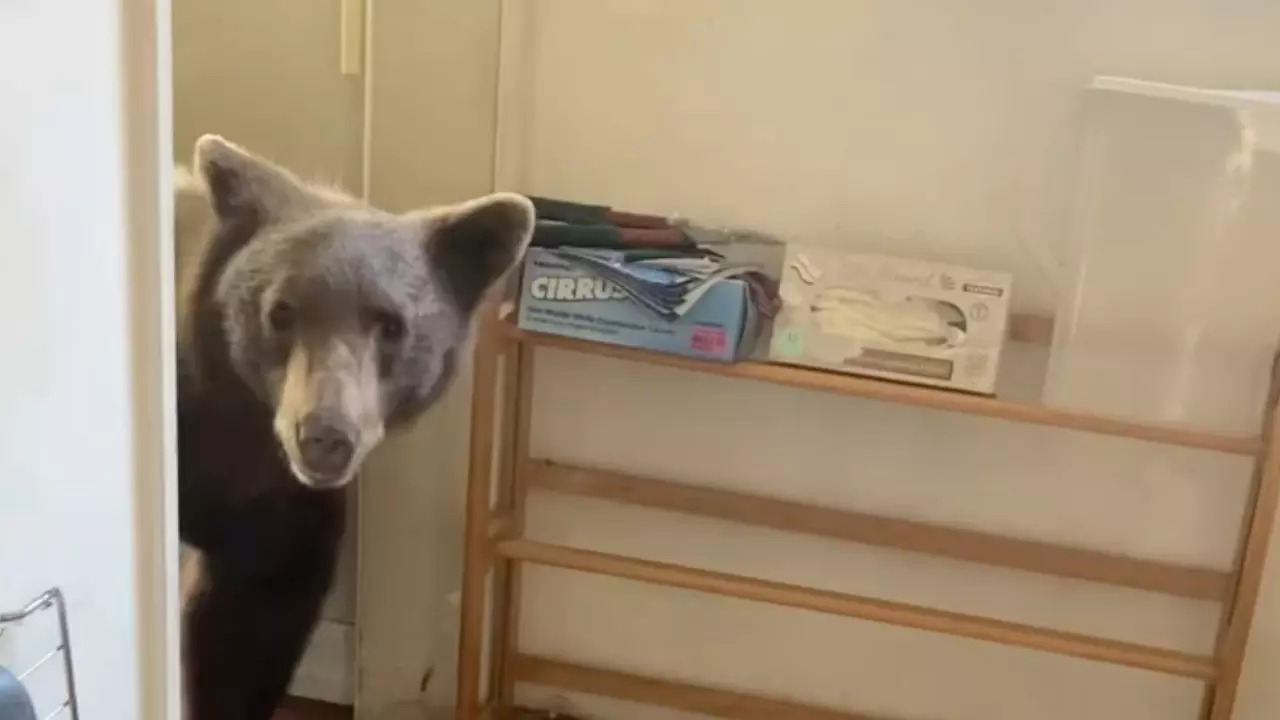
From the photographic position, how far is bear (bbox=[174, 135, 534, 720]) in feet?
4.94

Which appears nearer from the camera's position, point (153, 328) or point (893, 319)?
point (153, 328)

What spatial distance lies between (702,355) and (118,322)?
78 cm

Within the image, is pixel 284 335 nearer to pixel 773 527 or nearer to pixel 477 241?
pixel 477 241

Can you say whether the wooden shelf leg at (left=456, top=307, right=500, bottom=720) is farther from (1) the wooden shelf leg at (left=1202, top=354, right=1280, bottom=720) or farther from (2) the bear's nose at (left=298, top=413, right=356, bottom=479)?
(1) the wooden shelf leg at (left=1202, top=354, right=1280, bottom=720)

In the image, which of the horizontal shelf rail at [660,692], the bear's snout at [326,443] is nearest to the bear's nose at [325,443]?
the bear's snout at [326,443]

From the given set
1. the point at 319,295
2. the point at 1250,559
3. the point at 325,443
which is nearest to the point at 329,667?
the point at 325,443

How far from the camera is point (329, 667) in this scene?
6.68 feet

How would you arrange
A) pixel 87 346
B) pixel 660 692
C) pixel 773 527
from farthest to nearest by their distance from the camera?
pixel 660 692 → pixel 773 527 → pixel 87 346

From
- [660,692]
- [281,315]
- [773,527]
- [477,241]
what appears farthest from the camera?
[660,692]

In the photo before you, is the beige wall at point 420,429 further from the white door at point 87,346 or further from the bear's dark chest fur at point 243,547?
the white door at point 87,346

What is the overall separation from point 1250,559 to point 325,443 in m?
1.07

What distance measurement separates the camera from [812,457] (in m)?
1.88

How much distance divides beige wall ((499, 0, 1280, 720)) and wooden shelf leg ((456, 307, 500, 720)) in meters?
0.15

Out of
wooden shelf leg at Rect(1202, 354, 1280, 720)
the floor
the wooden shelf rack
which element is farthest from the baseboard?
wooden shelf leg at Rect(1202, 354, 1280, 720)
